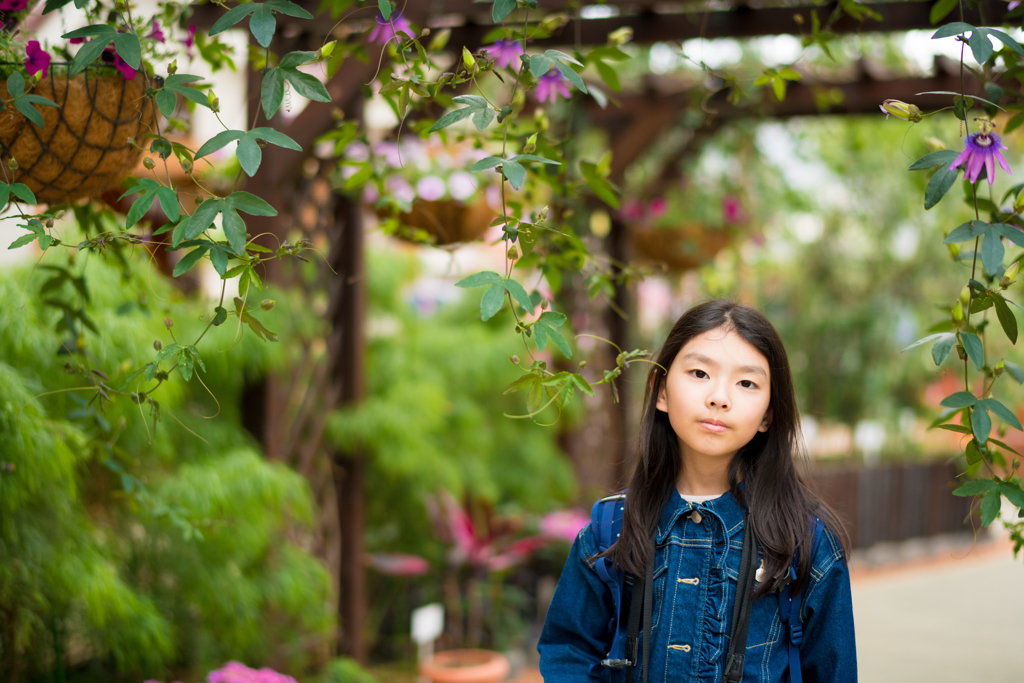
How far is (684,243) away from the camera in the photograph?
3.72m

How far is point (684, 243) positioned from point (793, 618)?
8.71 ft

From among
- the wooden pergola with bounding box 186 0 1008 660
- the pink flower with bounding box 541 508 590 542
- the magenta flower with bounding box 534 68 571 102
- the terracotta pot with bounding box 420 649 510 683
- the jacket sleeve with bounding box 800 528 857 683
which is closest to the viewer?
the jacket sleeve with bounding box 800 528 857 683

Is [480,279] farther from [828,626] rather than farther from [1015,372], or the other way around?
[1015,372]

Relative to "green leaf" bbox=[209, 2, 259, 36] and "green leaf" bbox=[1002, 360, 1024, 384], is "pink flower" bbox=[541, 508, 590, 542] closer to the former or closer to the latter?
"green leaf" bbox=[1002, 360, 1024, 384]

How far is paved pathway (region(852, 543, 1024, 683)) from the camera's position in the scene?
148 inches

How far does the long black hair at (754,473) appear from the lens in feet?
4.02

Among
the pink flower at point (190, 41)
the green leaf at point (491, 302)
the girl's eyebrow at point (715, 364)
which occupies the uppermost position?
the pink flower at point (190, 41)

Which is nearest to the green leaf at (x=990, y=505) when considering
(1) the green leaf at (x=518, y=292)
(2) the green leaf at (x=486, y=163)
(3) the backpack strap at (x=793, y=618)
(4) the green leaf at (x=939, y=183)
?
(3) the backpack strap at (x=793, y=618)

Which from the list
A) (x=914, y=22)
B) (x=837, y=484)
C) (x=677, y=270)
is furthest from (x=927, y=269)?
(x=914, y=22)

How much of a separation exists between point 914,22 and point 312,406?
2144 mm

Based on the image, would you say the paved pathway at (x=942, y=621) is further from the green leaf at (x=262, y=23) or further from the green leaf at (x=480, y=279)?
the green leaf at (x=262, y=23)

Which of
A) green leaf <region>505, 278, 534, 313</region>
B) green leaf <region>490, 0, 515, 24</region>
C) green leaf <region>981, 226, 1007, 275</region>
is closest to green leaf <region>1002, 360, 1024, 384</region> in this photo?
green leaf <region>981, 226, 1007, 275</region>

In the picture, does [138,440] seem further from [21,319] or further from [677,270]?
[677,270]

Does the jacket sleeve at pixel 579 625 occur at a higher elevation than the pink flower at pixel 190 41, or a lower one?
lower
